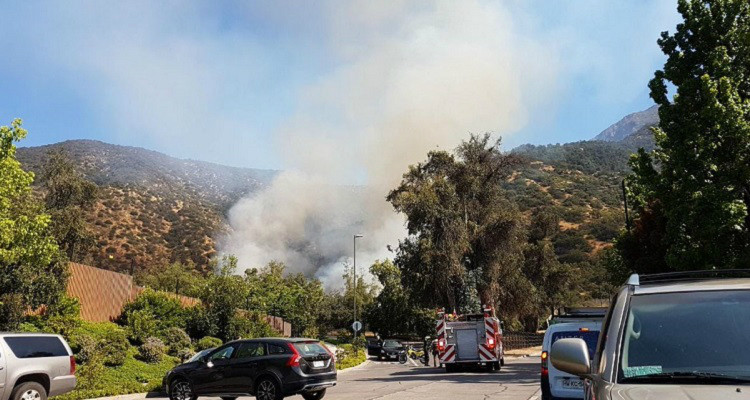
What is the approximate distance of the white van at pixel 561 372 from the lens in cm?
1036

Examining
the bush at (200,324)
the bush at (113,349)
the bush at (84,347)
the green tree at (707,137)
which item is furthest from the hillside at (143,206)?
the green tree at (707,137)

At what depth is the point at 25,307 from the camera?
966 inches

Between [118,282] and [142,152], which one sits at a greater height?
[142,152]

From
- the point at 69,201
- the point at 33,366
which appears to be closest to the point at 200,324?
the point at 69,201

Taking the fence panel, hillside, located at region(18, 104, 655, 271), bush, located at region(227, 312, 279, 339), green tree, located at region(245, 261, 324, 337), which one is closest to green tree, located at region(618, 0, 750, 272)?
bush, located at region(227, 312, 279, 339)

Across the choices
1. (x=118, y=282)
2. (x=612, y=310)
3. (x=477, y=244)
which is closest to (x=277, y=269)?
(x=477, y=244)

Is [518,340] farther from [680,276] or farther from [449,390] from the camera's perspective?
[680,276]

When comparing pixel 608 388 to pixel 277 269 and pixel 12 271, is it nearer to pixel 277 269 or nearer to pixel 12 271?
pixel 12 271

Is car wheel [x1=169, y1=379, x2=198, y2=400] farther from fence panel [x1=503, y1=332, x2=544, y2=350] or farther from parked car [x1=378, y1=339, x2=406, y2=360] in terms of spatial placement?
fence panel [x1=503, y1=332, x2=544, y2=350]

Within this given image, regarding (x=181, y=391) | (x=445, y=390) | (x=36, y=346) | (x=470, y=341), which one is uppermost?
(x=36, y=346)

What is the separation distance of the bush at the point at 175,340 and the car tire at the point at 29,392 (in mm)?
15179

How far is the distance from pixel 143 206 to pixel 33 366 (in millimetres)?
96261

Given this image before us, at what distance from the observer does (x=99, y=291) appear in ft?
99.8

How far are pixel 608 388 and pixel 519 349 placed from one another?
51642 mm
